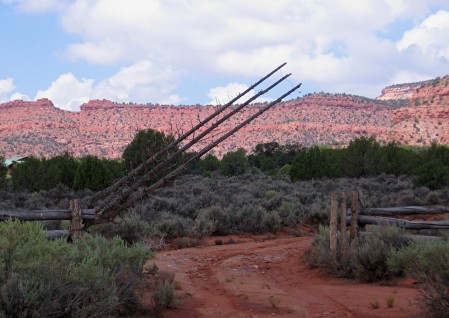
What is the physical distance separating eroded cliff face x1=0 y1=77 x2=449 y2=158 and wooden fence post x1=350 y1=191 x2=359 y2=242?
6728 centimetres

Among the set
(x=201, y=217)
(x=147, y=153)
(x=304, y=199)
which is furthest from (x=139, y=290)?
(x=304, y=199)

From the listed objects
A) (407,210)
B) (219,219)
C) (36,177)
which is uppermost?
(36,177)

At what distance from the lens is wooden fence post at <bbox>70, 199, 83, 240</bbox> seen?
8.36 m

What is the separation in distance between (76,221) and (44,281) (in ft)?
11.3

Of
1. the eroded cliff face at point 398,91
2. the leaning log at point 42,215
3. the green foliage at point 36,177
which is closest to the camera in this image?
the leaning log at point 42,215

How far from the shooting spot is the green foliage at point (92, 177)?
27953mm

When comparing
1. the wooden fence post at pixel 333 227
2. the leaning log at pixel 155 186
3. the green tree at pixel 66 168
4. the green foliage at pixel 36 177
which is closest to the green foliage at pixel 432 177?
the wooden fence post at pixel 333 227

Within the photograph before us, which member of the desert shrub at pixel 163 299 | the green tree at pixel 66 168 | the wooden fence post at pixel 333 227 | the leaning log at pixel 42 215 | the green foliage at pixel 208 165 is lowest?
the desert shrub at pixel 163 299

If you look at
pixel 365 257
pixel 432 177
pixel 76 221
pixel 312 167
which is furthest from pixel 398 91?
pixel 76 221

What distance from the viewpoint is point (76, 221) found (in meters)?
8.38

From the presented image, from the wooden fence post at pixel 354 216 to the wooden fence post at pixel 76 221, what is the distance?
5271mm

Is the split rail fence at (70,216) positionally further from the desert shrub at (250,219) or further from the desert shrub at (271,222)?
the desert shrub at (271,222)

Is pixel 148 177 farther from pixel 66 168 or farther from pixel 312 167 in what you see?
pixel 312 167

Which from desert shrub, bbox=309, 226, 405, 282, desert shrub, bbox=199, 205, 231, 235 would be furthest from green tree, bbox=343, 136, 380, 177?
desert shrub, bbox=309, 226, 405, 282
